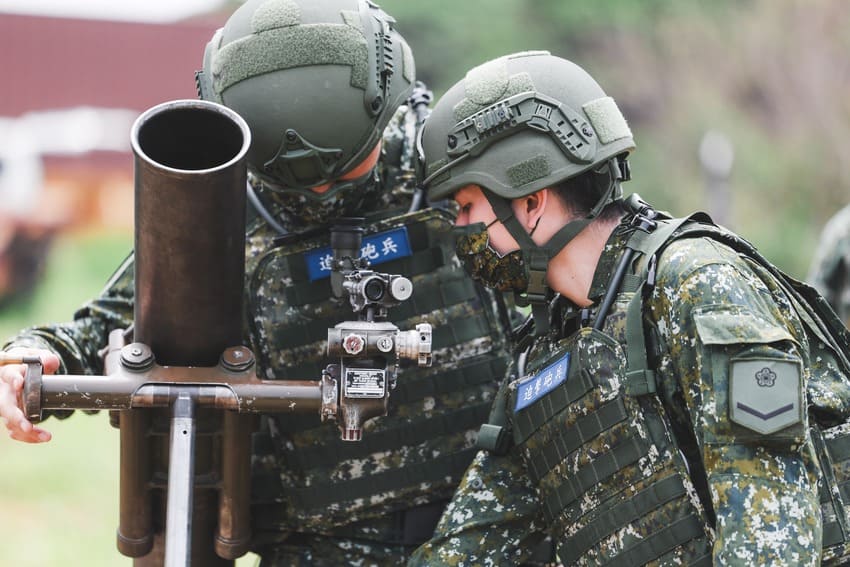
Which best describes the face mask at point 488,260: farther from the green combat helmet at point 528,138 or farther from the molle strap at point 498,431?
the molle strap at point 498,431

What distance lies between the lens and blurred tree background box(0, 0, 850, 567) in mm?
20781

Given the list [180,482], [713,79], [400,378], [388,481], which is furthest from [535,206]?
[713,79]

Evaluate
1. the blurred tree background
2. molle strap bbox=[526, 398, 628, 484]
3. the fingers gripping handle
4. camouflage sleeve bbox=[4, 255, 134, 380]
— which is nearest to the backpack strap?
molle strap bbox=[526, 398, 628, 484]

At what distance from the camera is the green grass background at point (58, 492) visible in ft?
31.1

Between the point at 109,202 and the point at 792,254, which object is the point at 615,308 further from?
the point at 792,254

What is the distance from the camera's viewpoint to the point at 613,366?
355 cm

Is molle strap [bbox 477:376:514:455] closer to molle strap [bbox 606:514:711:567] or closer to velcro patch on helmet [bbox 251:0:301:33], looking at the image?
molle strap [bbox 606:514:711:567]

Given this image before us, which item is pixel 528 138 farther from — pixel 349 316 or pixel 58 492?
pixel 58 492

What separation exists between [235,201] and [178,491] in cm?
84

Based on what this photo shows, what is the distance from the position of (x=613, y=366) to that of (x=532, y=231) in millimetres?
512

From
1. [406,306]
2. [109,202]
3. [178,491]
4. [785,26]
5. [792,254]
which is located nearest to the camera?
[178,491]

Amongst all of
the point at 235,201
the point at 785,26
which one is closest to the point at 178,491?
the point at 235,201

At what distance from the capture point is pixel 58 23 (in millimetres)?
15859

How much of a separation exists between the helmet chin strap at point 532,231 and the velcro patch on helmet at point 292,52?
0.64m
